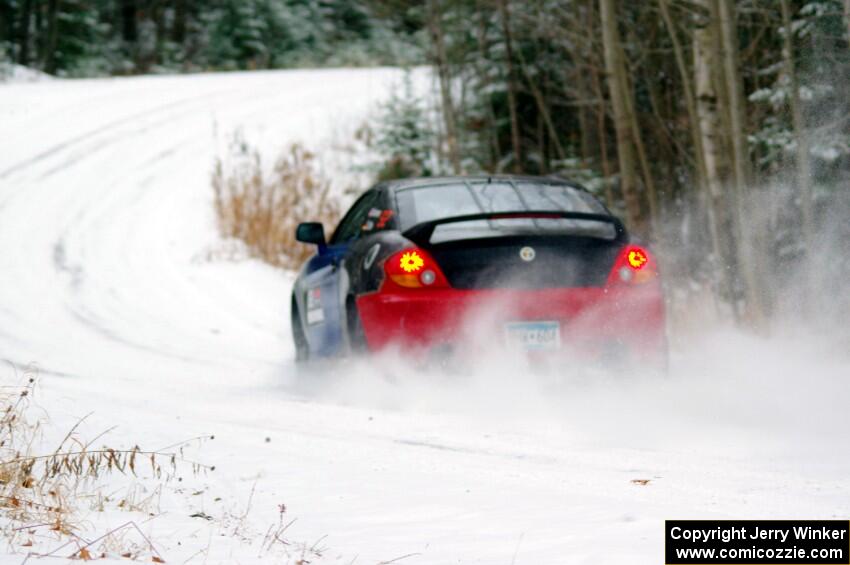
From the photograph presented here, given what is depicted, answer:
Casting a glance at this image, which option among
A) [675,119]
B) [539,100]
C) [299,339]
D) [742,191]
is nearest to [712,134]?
[742,191]

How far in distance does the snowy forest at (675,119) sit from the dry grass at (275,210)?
2548 mm

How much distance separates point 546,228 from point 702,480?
2300 millimetres

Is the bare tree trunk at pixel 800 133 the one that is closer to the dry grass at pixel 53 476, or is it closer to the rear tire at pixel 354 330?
the rear tire at pixel 354 330

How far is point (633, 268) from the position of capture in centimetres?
657

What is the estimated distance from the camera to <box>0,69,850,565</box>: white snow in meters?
3.84

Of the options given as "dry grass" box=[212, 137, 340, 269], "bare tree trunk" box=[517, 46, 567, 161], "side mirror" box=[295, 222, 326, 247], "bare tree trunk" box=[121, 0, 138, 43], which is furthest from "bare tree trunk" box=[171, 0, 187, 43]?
"side mirror" box=[295, 222, 326, 247]

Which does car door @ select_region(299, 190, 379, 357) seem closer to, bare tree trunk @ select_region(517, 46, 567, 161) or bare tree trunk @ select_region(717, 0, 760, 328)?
bare tree trunk @ select_region(717, 0, 760, 328)

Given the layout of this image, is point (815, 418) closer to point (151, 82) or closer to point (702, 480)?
point (702, 480)

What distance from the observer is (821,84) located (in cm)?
1193

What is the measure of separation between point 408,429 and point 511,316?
961 millimetres

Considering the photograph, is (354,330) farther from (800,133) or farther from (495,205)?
(800,133)

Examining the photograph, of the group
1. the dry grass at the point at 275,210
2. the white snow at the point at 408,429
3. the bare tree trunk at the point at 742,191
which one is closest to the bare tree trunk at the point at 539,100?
the dry grass at the point at 275,210

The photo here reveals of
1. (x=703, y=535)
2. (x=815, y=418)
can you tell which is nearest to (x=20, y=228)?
(x=815, y=418)

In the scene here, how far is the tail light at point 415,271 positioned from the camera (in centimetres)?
639
